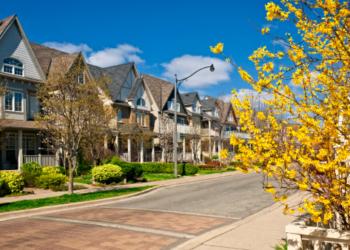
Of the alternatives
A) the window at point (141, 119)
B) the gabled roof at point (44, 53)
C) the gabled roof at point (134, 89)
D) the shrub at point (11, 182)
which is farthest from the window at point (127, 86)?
the shrub at point (11, 182)

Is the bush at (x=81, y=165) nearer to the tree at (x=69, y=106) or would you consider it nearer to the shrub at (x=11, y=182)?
the shrub at (x=11, y=182)

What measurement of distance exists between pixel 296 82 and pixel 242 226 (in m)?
5.16

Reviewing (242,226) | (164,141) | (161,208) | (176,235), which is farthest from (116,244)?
(164,141)

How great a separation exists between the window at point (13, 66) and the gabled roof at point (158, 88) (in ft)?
60.5

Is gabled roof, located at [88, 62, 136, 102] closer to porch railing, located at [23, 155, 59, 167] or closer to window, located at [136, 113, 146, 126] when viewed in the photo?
window, located at [136, 113, 146, 126]

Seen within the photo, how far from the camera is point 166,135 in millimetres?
37000

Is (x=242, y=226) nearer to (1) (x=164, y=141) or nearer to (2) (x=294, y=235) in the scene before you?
(2) (x=294, y=235)

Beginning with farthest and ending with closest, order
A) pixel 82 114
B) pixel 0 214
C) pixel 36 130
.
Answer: pixel 36 130 → pixel 82 114 → pixel 0 214

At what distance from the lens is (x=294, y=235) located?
3943 mm

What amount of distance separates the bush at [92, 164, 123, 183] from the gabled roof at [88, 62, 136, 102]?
A: 1537cm

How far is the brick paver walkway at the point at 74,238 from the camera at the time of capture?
6668mm

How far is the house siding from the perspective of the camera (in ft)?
75.5

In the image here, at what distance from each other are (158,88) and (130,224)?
36847 millimetres

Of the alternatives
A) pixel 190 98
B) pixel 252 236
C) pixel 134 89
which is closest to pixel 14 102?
pixel 134 89
